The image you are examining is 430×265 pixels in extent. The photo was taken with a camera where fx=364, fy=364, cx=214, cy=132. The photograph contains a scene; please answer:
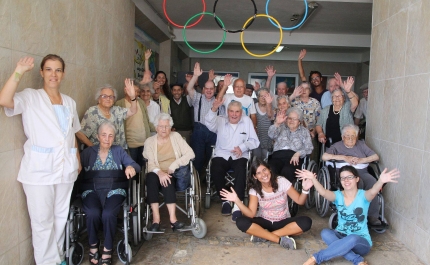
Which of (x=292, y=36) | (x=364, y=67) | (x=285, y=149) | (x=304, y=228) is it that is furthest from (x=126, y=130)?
(x=364, y=67)

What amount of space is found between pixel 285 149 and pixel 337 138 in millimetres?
719

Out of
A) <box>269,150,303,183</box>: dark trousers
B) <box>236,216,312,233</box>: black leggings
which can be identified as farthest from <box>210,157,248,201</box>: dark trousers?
<box>236,216,312,233</box>: black leggings

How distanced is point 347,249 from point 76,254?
82.0 inches

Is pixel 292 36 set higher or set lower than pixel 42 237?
higher

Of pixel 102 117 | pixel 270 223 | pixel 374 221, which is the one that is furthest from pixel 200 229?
pixel 374 221

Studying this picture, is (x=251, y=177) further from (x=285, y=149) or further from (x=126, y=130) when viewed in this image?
(x=126, y=130)

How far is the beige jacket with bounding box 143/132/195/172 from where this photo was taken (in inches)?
133

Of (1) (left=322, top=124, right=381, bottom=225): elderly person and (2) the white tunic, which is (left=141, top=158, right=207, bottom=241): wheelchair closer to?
(2) the white tunic

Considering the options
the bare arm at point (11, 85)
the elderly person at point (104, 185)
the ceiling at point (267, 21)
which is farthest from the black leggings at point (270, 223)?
the ceiling at point (267, 21)

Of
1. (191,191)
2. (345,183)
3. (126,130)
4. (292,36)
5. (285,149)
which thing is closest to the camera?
(345,183)

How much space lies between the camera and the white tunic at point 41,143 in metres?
2.42

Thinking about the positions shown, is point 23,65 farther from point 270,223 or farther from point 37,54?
point 270,223

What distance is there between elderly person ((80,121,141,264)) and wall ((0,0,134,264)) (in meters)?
0.44

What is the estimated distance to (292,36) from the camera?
311 inches
